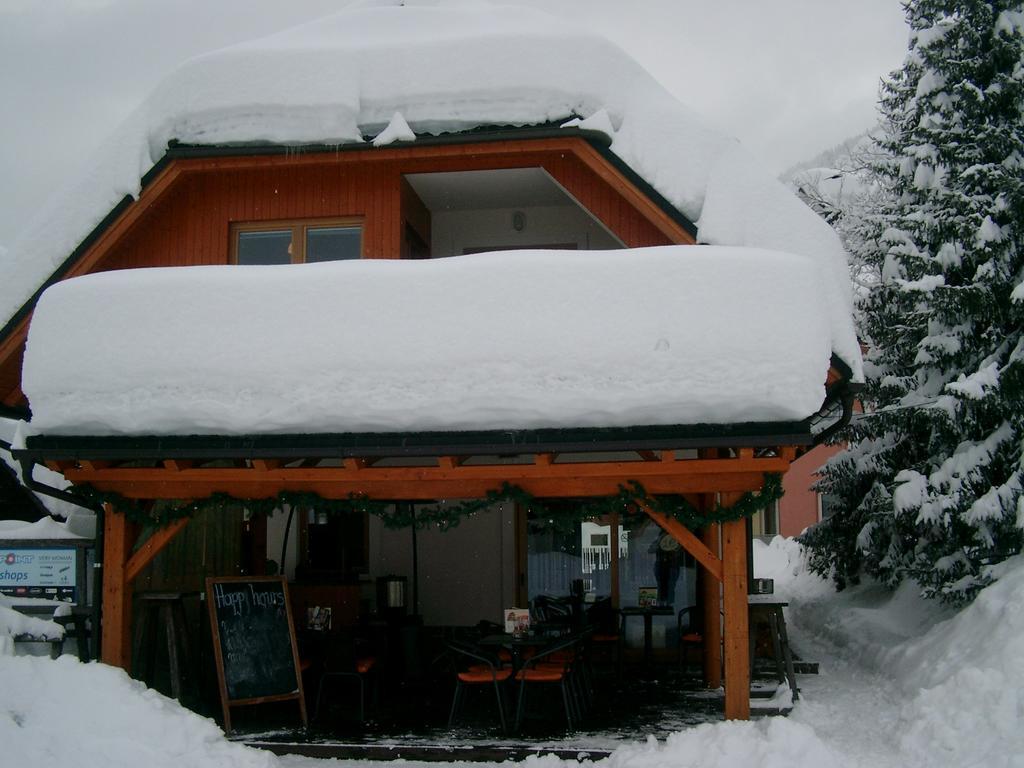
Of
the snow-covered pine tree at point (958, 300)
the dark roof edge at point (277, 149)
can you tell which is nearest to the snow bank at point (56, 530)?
the dark roof edge at point (277, 149)

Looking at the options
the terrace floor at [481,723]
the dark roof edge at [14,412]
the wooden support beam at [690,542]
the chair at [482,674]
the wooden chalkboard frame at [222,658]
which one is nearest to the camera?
the wooden support beam at [690,542]

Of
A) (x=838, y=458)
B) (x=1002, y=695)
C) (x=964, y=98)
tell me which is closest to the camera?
(x=1002, y=695)

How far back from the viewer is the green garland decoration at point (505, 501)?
8.02 metres

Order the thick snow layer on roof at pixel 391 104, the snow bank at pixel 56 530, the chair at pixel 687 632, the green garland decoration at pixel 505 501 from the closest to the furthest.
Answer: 1. the green garland decoration at pixel 505 501
2. the thick snow layer on roof at pixel 391 104
3. the snow bank at pixel 56 530
4. the chair at pixel 687 632

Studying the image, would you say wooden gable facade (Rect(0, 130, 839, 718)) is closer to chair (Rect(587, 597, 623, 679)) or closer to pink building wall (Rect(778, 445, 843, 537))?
chair (Rect(587, 597, 623, 679))

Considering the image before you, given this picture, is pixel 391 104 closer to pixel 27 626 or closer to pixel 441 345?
pixel 441 345

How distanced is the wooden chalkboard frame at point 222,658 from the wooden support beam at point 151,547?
26.6 inches

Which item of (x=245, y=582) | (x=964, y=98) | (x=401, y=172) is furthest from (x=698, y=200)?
(x=245, y=582)

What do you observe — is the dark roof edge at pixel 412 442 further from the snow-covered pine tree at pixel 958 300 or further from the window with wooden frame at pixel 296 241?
the snow-covered pine tree at pixel 958 300

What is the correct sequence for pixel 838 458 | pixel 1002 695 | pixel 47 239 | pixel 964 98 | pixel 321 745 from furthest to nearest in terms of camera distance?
pixel 838 458 < pixel 964 98 < pixel 47 239 < pixel 321 745 < pixel 1002 695

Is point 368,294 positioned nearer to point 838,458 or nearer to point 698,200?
point 698,200

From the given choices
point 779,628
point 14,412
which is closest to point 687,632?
point 779,628

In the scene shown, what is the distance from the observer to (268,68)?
10391 mm

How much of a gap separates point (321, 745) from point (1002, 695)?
551 centimetres
